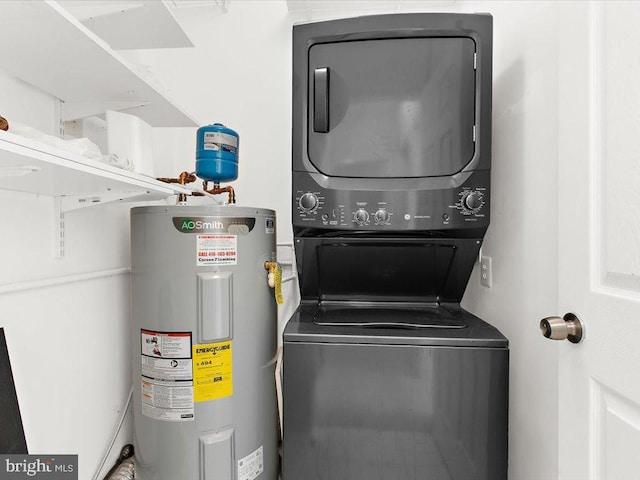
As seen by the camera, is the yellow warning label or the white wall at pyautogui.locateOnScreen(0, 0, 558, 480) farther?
the yellow warning label

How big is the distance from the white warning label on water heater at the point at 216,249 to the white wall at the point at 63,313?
0.47 meters

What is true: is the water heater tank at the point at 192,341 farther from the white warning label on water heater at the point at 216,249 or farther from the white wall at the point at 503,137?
the white wall at the point at 503,137

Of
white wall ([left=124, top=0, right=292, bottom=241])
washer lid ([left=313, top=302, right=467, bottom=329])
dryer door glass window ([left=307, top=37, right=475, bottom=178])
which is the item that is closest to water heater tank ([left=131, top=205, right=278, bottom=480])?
washer lid ([left=313, top=302, right=467, bottom=329])

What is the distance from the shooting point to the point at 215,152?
51.2 inches

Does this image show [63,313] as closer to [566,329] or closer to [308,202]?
[308,202]

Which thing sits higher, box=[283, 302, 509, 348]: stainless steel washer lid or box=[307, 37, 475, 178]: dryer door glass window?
box=[307, 37, 475, 178]: dryer door glass window

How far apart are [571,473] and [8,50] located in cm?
183

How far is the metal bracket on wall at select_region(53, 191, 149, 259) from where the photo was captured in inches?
41.9

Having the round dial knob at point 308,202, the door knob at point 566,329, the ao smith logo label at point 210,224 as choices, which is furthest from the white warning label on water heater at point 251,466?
the door knob at point 566,329

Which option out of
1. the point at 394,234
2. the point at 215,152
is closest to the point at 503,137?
the point at 394,234

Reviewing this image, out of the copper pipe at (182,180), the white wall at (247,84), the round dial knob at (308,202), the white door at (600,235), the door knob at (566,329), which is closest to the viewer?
the white door at (600,235)

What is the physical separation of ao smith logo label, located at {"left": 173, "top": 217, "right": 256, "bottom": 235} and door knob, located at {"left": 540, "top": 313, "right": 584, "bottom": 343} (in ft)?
3.29

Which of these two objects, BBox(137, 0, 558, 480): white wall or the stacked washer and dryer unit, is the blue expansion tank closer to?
the stacked washer and dryer unit

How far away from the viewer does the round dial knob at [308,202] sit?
46.0 inches
